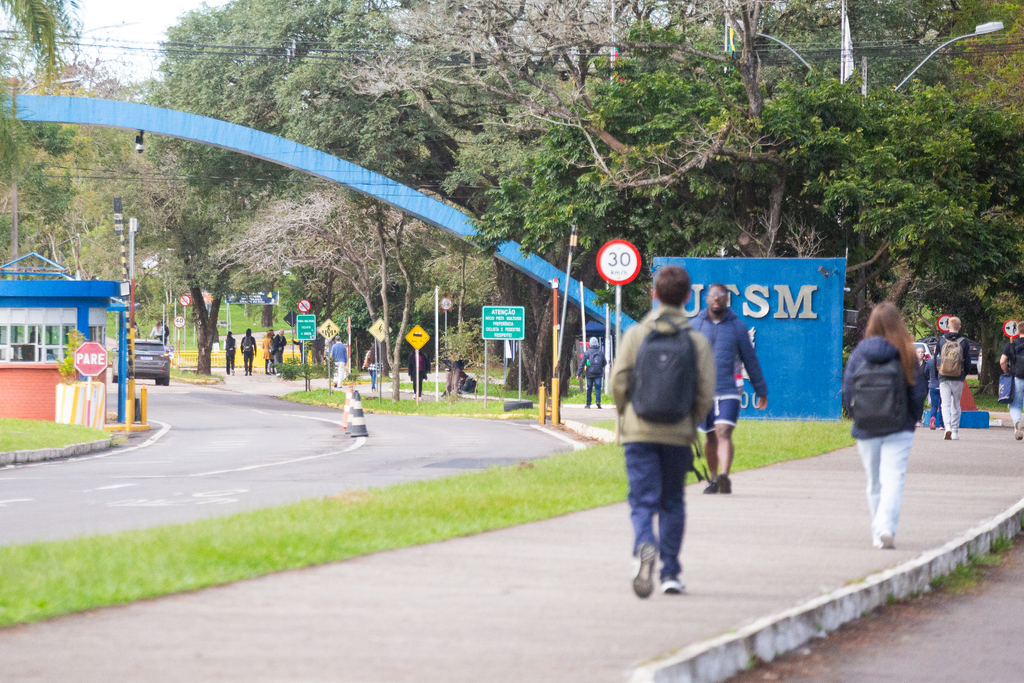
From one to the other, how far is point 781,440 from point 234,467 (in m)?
7.63

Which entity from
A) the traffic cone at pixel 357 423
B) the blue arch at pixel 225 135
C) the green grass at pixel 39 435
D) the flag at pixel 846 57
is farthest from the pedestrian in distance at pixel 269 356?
the traffic cone at pixel 357 423

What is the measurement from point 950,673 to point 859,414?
9.50 feet

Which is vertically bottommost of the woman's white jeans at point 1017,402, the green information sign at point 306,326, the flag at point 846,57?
the woman's white jeans at point 1017,402

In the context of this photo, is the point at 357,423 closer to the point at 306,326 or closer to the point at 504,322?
the point at 504,322

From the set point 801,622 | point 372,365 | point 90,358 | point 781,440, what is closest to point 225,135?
point 90,358

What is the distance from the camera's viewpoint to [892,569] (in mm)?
7656

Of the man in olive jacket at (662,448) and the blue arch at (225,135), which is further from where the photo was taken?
the blue arch at (225,135)

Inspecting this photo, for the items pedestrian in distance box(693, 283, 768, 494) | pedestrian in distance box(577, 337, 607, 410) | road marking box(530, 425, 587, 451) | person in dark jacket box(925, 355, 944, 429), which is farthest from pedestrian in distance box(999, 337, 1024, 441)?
pedestrian in distance box(577, 337, 607, 410)

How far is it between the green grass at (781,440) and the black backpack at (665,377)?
25.2ft

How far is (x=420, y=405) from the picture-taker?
34750 millimetres

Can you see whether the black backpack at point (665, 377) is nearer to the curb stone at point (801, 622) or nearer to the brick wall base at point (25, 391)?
the curb stone at point (801, 622)

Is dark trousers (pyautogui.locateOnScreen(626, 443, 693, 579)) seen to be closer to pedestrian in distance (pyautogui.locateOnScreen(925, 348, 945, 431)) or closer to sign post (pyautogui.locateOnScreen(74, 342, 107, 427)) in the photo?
pedestrian in distance (pyautogui.locateOnScreen(925, 348, 945, 431))

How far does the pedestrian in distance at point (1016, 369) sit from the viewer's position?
1934cm

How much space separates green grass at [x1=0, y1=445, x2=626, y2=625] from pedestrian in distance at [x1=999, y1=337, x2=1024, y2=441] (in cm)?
Answer: 969
